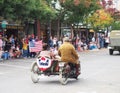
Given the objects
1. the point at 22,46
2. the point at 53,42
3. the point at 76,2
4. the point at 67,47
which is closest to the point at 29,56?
the point at 22,46

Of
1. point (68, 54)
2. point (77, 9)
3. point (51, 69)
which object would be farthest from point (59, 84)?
point (77, 9)

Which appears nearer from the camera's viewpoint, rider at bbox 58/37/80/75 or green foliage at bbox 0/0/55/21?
rider at bbox 58/37/80/75

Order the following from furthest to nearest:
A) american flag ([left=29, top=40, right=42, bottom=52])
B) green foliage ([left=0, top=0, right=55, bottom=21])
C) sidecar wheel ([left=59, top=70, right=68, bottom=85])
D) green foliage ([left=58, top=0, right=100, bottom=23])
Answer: green foliage ([left=58, top=0, right=100, bottom=23]) → american flag ([left=29, top=40, right=42, bottom=52]) → green foliage ([left=0, top=0, right=55, bottom=21]) → sidecar wheel ([left=59, top=70, right=68, bottom=85])

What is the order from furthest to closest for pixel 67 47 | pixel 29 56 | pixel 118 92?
pixel 29 56 < pixel 67 47 < pixel 118 92

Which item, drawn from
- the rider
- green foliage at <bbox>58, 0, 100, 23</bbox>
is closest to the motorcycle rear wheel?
the rider

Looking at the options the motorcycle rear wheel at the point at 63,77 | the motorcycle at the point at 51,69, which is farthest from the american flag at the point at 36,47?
the motorcycle rear wheel at the point at 63,77

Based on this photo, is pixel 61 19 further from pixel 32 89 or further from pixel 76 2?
pixel 32 89

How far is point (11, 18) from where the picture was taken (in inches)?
1180

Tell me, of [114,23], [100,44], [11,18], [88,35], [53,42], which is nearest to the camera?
[11,18]

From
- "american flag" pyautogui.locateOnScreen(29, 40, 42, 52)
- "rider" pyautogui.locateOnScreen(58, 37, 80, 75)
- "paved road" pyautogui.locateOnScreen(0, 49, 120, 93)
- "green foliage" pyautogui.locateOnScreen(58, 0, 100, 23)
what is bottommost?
"paved road" pyautogui.locateOnScreen(0, 49, 120, 93)

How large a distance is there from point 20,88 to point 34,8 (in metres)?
18.6

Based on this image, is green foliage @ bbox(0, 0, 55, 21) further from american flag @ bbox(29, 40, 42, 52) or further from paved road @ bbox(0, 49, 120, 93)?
paved road @ bbox(0, 49, 120, 93)

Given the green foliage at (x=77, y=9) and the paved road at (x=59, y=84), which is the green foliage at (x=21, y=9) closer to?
the green foliage at (x=77, y=9)

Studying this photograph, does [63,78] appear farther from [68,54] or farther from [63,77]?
[68,54]
